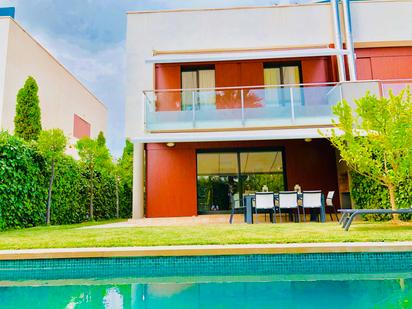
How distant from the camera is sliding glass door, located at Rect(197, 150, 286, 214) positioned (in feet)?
44.4

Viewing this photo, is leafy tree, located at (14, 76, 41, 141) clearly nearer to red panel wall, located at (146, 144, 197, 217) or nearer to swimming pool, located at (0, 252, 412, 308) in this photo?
red panel wall, located at (146, 144, 197, 217)

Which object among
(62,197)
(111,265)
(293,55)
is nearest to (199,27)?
(293,55)

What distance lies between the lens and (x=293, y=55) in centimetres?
1293

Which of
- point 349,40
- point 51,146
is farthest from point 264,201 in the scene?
point 349,40

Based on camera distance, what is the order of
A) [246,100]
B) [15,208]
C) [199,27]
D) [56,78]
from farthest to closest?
1. [56,78]
2. [199,27]
3. [246,100]
4. [15,208]

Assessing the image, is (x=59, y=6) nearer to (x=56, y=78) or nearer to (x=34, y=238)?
(x=56, y=78)

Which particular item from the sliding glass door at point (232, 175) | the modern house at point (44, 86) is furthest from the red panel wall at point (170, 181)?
the modern house at point (44, 86)

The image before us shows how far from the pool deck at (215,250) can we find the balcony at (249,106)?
22.6 feet

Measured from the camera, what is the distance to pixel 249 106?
12242 mm

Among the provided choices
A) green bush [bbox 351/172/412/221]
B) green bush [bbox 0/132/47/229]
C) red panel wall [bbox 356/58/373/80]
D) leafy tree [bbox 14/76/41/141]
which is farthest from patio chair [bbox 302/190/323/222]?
leafy tree [bbox 14/76/41/141]

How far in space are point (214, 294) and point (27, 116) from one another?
1184cm

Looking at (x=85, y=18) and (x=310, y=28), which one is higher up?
(x=85, y=18)

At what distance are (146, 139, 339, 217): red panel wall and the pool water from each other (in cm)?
799

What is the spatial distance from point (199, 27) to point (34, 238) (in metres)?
10.5
